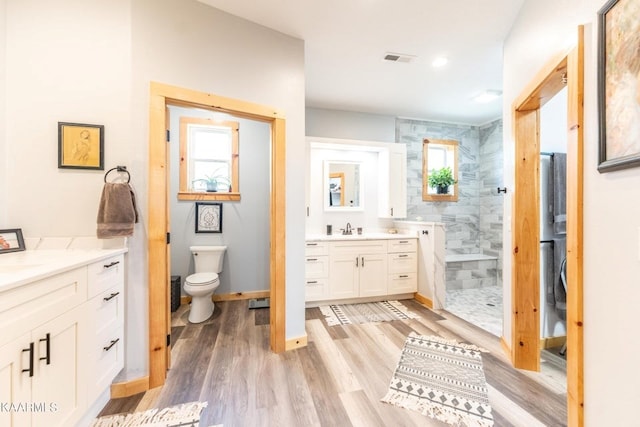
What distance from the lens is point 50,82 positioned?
1.56m

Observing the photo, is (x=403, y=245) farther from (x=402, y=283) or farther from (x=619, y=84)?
(x=619, y=84)

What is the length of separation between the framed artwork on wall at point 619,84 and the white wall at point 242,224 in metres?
3.10

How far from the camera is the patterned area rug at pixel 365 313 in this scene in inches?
111

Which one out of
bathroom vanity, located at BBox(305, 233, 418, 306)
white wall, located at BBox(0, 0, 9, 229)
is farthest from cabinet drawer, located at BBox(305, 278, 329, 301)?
white wall, located at BBox(0, 0, 9, 229)

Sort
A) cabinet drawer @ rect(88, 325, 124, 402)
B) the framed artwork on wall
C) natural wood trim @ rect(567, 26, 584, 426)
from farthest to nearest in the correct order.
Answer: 1. cabinet drawer @ rect(88, 325, 124, 402)
2. natural wood trim @ rect(567, 26, 584, 426)
3. the framed artwork on wall

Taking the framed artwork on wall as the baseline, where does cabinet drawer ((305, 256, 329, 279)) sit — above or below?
below

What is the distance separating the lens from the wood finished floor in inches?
57.8

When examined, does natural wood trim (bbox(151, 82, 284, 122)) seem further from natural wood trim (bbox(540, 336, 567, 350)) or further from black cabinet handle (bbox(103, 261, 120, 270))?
natural wood trim (bbox(540, 336, 567, 350))

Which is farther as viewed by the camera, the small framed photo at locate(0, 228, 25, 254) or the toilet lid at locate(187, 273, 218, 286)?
the toilet lid at locate(187, 273, 218, 286)

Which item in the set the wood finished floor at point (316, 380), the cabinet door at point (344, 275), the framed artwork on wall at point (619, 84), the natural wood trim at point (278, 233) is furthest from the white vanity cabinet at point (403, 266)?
the framed artwork on wall at point (619, 84)

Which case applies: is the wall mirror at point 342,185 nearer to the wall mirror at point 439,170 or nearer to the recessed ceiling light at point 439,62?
the wall mirror at point 439,170

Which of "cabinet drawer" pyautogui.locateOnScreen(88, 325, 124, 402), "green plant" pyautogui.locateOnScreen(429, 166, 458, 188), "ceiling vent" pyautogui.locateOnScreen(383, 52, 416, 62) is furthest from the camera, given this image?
"green plant" pyautogui.locateOnScreen(429, 166, 458, 188)

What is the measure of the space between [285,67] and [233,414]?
8.20ft

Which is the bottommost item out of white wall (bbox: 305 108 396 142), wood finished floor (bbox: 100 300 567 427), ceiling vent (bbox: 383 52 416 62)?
wood finished floor (bbox: 100 300 567 427)
